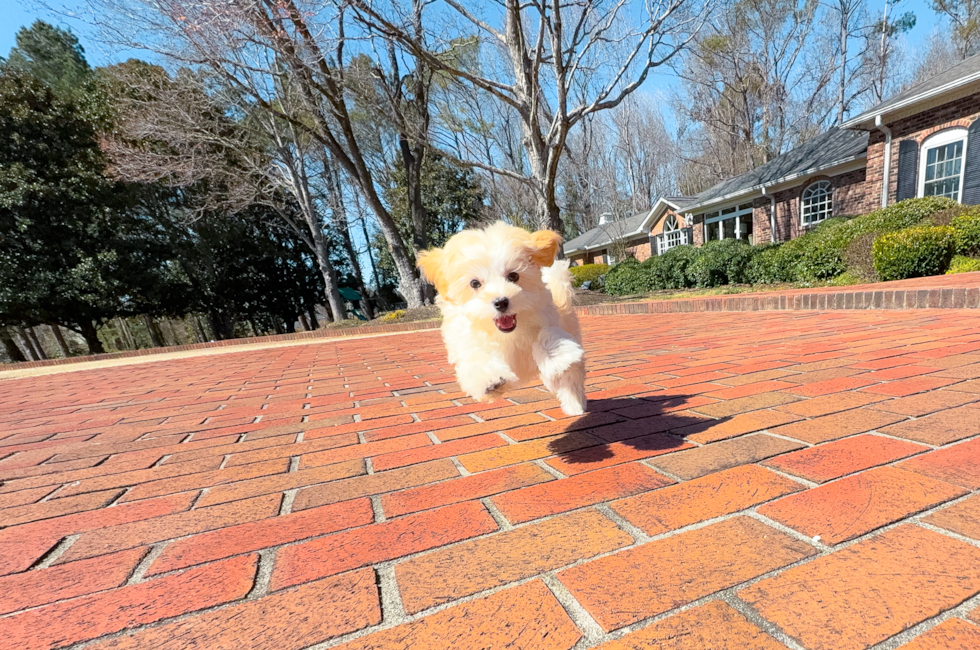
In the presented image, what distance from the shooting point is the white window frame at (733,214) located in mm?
19250

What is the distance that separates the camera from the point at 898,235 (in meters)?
7.31

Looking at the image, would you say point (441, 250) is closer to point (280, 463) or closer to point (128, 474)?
point (280, 463)

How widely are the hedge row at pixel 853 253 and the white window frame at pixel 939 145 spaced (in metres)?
2.05

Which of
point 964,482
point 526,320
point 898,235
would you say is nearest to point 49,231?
point 526,320

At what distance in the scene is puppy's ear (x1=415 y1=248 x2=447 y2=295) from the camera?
2.08 metres

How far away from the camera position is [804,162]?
53.7ft

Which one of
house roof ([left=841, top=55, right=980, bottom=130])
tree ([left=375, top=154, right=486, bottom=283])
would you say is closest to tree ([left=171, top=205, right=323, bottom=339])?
tree ([left=375, top=154, right=486, bottom=283])

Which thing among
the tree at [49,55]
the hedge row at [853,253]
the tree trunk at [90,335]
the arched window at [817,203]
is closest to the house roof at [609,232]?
the arched window at [817,203]

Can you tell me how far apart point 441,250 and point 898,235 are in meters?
9.10

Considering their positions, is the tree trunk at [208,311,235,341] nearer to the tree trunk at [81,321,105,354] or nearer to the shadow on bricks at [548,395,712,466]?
the tree trunk at [81,321,105,354]

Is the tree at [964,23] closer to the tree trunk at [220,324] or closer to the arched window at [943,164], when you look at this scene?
the arched window at [943,164]

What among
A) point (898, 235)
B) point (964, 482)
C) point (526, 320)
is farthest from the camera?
point (898, 235)

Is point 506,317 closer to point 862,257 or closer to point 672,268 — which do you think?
point 862,257

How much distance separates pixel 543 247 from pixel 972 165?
49.6ft
